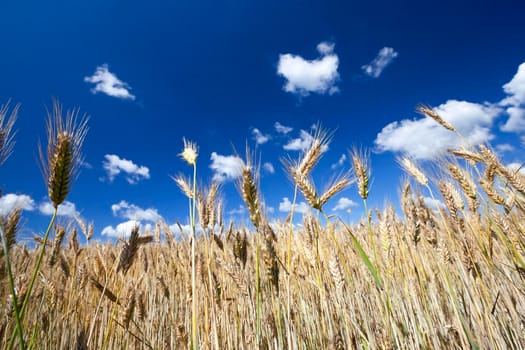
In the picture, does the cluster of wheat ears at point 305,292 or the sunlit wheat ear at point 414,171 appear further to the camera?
the sunlit wheat ear at point 414,171

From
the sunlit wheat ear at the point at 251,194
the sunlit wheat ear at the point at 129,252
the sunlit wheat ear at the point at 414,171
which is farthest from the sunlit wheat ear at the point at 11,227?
the sunlit wheat ear at the point at 414,171

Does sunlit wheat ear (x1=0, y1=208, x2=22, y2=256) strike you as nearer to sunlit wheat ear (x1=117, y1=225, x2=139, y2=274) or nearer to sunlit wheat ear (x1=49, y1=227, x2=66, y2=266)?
sunlit wheat ear (x1=49, y1=227, x2=66, y2=266)

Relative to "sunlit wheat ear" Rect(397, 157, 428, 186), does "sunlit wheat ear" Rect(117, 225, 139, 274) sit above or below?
below

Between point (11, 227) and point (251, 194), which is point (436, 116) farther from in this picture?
point (11, 227)

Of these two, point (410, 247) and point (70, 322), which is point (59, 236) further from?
point (410, 247)

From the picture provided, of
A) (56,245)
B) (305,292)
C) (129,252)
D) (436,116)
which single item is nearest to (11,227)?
(56,245)

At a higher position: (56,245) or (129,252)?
(56,245)

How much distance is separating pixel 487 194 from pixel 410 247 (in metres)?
0.90

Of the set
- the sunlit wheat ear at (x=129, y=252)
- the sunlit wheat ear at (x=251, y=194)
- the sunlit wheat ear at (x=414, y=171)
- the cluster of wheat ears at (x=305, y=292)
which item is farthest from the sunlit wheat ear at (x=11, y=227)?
the sunlit wheat ear at (x=414, y=171)

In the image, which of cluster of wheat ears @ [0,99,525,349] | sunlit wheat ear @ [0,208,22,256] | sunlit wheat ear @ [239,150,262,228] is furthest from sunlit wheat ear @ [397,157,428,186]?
sunlit wheat ear @ [0,208,22,256]

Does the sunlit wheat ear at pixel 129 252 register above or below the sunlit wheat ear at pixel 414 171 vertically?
below

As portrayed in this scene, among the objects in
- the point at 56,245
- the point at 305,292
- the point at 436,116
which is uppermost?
the point at 436,116

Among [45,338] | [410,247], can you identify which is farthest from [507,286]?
[45,338]

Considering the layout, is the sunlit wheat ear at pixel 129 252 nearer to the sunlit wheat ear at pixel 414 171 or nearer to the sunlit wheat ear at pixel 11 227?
the sunlit wheat ear at pixel 11 227
